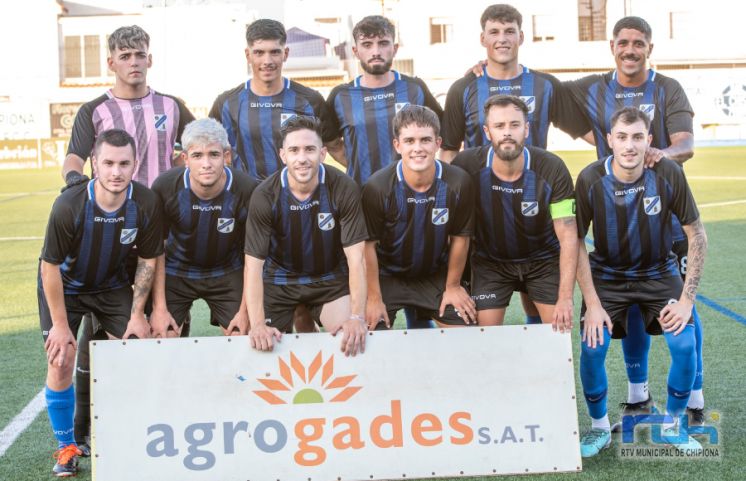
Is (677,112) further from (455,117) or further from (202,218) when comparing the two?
(202,218)

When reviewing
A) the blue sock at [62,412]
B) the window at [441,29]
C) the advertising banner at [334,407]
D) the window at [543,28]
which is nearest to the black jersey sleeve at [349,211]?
the advertising banner at [334,407]

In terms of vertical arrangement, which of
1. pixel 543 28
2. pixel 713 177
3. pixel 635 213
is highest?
pixel 543 28

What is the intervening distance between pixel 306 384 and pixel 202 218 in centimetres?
109

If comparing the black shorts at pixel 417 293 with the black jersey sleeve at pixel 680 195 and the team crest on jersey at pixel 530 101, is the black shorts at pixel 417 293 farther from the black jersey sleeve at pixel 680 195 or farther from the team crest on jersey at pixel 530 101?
the black jersey sleeve at pixel 680 195

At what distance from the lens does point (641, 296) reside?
4.54m

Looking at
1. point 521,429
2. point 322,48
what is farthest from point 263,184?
point 322,48

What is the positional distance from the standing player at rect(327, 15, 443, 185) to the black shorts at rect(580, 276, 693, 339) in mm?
1410

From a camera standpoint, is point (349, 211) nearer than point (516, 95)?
Yes

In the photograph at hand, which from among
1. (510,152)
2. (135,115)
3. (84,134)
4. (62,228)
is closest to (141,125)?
(135,115)

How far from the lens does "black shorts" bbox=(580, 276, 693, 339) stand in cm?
452

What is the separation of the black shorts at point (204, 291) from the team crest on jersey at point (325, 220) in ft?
1.98

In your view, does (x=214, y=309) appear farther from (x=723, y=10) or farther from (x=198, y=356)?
(x=723, y=10)

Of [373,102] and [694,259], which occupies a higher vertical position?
[373,102]

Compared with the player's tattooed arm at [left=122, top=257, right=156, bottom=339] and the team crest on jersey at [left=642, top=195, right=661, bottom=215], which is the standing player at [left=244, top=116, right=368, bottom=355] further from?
the team crest on jersey at [left=642, top=195, right=661, bottom=215]
